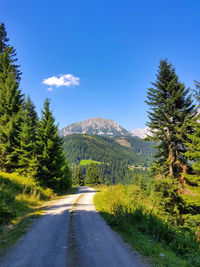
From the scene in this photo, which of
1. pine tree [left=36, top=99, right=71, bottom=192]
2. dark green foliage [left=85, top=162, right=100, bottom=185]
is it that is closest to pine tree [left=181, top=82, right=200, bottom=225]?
pine tree [left=36, top=99, right=71, bottom=192]

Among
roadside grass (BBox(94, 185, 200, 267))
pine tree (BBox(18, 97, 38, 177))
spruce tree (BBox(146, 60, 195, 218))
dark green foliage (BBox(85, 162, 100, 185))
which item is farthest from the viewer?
dark green foliage (BBox(85, 162, 100, 185))

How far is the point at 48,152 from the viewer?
21016 millimetres

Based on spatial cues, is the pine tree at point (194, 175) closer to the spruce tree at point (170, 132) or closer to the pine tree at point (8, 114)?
the spruce tree at point (170, 132)

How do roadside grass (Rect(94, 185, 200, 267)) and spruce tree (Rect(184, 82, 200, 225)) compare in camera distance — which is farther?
spruce tree (Rect(184, 82, 200, 225))

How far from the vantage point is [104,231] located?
694 centimetres

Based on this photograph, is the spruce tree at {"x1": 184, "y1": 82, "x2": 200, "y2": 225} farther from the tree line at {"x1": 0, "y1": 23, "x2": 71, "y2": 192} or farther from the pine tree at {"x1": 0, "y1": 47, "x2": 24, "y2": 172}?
the pine tree at {"x1": 0, "y1": 47, "x2": 24, "y2": 172}

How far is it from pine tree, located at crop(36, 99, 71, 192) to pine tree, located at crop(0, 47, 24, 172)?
3032mm

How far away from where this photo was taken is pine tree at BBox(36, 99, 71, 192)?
2067 cm

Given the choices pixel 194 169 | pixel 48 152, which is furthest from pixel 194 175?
pixel 48 152

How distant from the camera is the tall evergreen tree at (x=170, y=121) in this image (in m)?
15.6

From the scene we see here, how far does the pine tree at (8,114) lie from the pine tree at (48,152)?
3032mm

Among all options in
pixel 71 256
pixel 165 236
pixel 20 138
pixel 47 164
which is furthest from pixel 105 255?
pixel 20 138

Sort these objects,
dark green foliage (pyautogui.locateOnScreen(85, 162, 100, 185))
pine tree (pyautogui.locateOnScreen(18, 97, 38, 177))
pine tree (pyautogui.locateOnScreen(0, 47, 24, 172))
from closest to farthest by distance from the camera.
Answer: pine tree (pyautogui.locateOnScreen(18, 97, 38, 177)), pine tree (pyautogui.locateOnScreen(0, 47, 24, 172)), dark green foliage (pyautogui.locateOnScreen(85, 162, 100, 185))

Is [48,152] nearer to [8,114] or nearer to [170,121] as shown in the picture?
[8,114]
